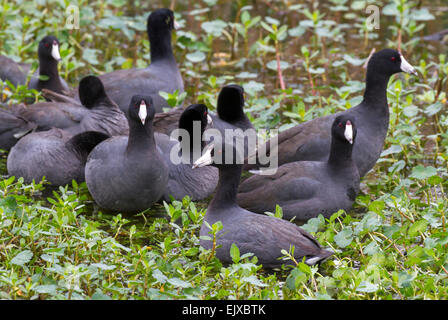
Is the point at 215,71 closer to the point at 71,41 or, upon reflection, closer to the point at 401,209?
the point at 71,41

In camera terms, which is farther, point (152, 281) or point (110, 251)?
point (110, 251)

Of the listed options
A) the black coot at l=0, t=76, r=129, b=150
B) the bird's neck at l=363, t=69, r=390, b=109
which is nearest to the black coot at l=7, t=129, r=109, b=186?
the black coot at l=0, t=76, r=129, b=150

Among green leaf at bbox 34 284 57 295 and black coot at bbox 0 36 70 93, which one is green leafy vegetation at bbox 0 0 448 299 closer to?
green leaf at bbox 34 284 57 295

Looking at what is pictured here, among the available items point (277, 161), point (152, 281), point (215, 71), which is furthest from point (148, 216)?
point (215, 71)

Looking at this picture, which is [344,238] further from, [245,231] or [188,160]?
[188,160]

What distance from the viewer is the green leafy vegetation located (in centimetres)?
402

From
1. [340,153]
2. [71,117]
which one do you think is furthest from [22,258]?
[71,117]

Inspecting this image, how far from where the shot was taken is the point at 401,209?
4.88 m

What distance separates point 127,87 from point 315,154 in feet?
7.15

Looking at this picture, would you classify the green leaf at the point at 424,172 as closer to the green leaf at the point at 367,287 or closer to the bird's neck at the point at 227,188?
the bird's neck at the point at 227,188

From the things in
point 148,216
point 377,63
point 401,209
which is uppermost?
point 377,63

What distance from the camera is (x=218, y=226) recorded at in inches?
168

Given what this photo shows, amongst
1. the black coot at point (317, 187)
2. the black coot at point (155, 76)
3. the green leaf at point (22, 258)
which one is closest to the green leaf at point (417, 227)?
the black coot at point (317, 187)
